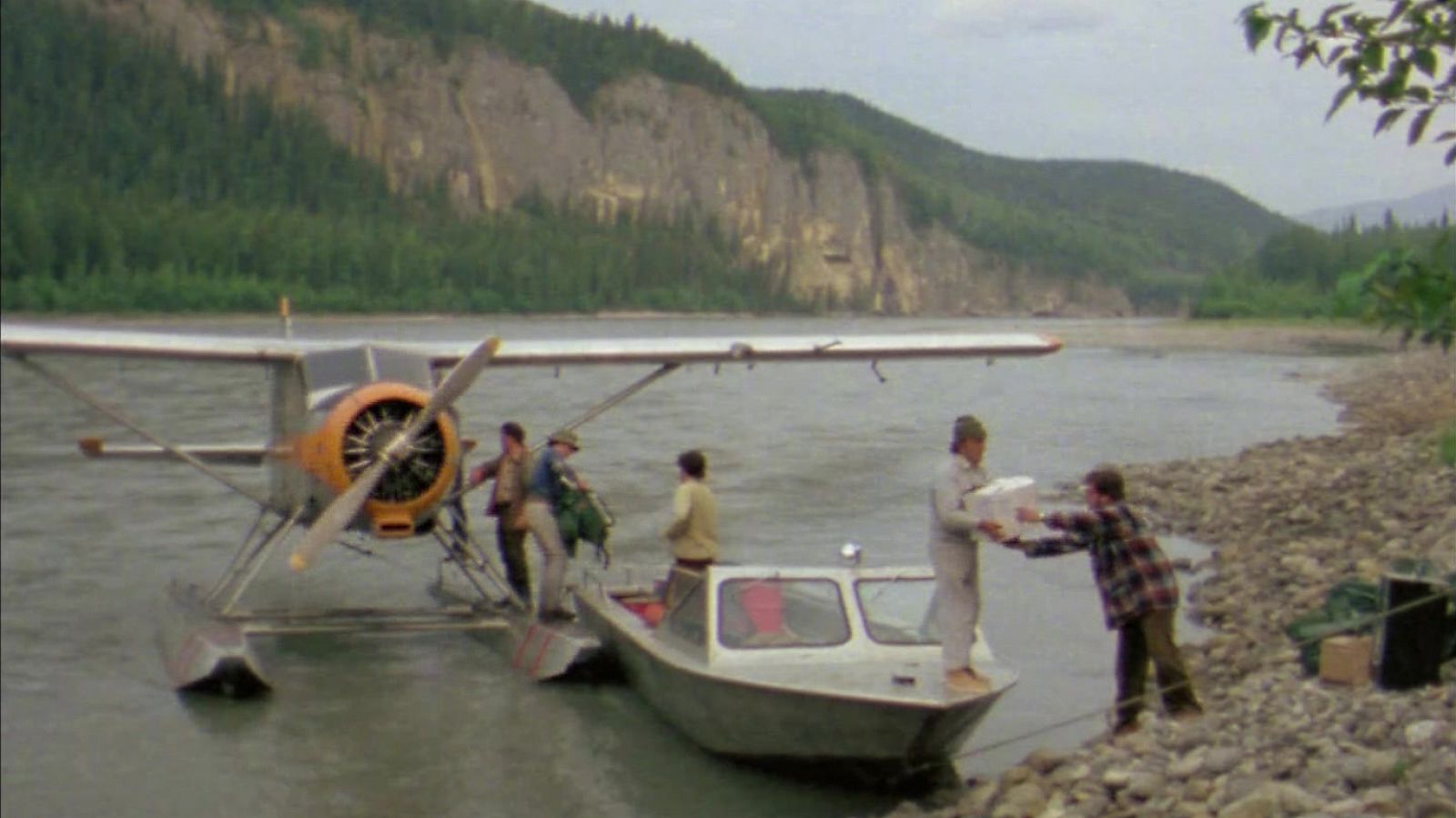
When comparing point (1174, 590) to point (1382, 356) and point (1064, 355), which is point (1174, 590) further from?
point (1064, 355)

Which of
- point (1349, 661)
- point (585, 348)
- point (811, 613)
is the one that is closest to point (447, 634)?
point (585, 348)

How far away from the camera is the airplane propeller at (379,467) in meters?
11.1

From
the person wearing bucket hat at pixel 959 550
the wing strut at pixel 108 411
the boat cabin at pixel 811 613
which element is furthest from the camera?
the wing strut at pixel 108 411

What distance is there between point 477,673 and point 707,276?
128 m

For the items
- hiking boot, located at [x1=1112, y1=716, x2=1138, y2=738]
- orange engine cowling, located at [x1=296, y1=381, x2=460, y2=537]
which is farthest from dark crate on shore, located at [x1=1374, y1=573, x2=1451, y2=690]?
orange engine cowling, located at [x1=296, y1=381, x2=460, y2=537]

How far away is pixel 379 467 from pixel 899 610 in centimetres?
382

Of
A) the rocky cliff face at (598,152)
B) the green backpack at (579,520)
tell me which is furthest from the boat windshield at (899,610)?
the rocky cliff face at (598,152)

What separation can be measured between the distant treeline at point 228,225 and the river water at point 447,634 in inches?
1894

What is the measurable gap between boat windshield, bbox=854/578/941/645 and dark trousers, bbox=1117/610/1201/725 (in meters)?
0.87

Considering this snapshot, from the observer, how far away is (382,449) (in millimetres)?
11180

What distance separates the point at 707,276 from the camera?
13975 centimetres

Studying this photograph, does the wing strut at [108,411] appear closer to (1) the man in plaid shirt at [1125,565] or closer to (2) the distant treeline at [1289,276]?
(1) the man in plaid shirt at [1125,565]

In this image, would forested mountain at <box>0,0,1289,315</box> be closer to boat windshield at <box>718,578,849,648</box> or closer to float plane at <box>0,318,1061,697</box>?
float plane at <box>0,318,1061,697</box>

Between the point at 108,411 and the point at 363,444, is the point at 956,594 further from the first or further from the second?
the point at 108,411
